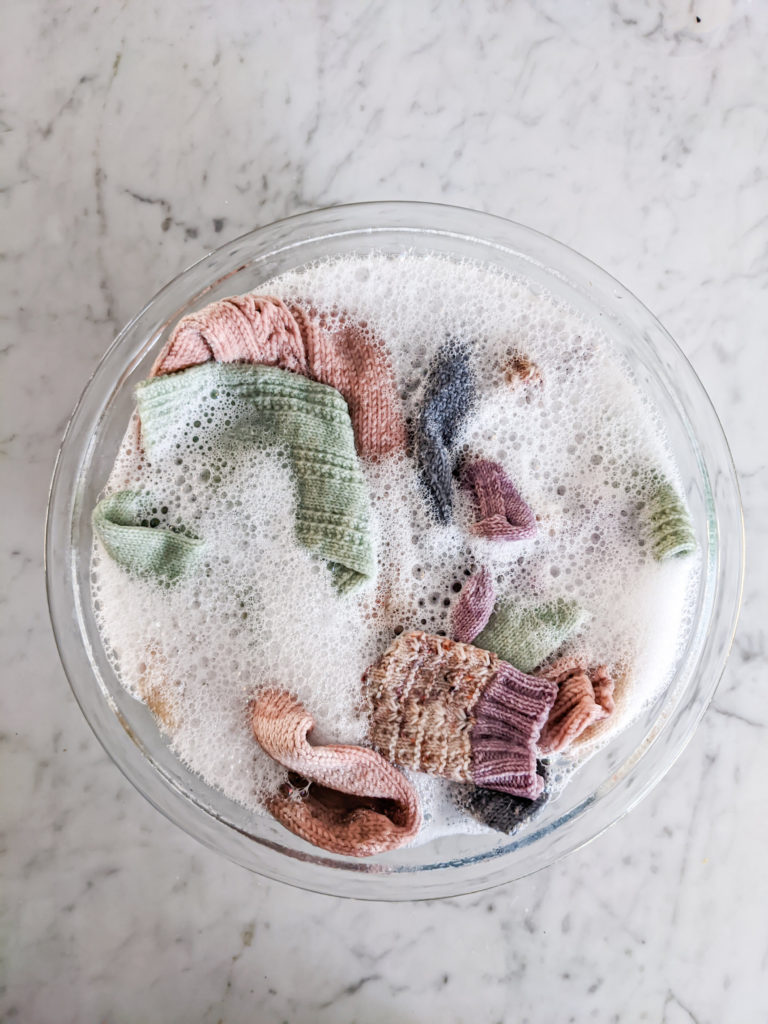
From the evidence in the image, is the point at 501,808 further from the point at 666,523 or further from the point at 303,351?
the point at 303,351

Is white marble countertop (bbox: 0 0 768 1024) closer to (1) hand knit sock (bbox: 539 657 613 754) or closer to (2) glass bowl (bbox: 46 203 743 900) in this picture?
(2) glass bowl (bbox: 46 203 743 900)

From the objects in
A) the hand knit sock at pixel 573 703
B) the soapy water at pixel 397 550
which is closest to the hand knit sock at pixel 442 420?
the soapy water at pixel 397 550

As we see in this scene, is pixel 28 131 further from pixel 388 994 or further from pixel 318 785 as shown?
pixel 388 994

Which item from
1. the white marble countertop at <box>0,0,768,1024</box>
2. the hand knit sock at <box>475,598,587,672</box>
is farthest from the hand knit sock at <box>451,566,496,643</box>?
the white marble countertop at <box>0,0,768,1024</box>

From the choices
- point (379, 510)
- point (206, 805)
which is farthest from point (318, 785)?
point (379, 510)

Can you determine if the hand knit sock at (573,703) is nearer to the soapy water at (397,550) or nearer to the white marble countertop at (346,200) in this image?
the soapy water at (397,550)

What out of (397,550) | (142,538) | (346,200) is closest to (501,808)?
(397,550)
